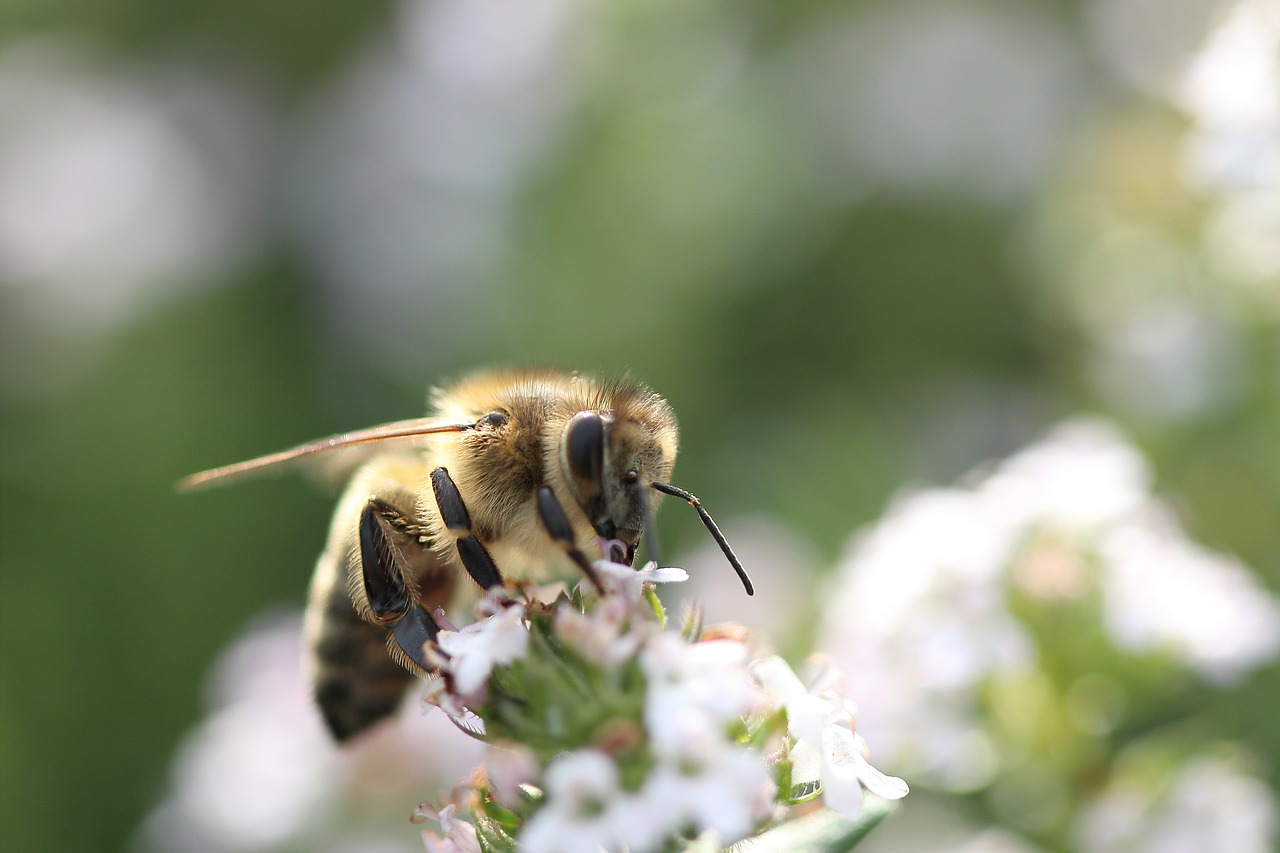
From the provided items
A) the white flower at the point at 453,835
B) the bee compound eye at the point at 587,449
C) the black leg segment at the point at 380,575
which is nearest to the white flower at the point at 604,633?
the bee compound eye at the point at 587,449

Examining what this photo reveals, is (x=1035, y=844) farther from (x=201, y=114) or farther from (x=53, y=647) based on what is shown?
(x=201, y=114)

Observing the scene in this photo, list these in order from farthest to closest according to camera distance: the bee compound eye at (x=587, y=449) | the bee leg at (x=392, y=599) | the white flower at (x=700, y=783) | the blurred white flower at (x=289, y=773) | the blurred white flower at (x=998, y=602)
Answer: the blurred white flower at (x=289, y=773) → the blurred white flower at (x=998, y=602) → the bee leg at (x=392, y=599) → the bee compound eye at (x=587, y=449) → the white flower at (x=700, y=783)

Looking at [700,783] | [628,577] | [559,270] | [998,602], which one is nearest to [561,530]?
[628,577]

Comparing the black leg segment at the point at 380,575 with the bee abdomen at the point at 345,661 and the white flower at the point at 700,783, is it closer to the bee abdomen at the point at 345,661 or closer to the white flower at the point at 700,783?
the bee abdomen at the point at 345,661

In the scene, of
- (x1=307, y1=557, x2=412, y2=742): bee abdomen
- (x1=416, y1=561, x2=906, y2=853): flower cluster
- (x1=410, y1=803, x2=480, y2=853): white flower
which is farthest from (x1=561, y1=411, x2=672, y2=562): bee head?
(x1=307, y1=557, x2=412, y2=742): bee abdomen

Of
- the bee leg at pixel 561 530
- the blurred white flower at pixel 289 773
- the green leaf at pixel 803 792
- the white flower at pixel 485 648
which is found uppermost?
the bee leg at pixel 561 530

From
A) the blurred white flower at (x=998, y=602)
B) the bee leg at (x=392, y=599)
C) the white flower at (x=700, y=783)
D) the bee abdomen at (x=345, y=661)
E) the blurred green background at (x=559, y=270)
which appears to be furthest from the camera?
the blurred green background at (x=559, y=270)

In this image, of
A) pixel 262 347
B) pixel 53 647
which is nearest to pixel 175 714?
pixel 53 647
